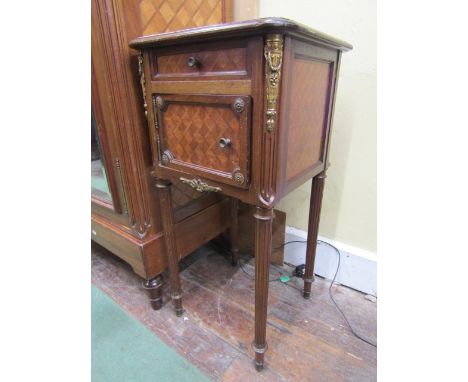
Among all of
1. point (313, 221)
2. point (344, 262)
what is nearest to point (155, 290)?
point (313, 221)

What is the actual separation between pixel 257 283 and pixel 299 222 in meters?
0.56

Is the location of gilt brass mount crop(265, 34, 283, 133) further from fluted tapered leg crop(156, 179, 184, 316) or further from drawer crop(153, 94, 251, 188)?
fluted tapered leg crop(156, 179, 184, 316)

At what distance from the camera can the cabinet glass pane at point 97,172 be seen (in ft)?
3.16

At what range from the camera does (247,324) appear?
1093 mm

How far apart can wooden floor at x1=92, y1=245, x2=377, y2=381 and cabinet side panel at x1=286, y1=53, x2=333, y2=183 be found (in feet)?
2.06

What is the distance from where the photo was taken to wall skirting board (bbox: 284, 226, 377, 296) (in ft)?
3.86

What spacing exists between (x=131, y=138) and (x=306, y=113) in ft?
1.74

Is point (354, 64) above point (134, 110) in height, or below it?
above

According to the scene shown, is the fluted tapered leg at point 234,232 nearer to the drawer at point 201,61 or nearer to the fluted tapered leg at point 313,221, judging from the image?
the fluted tapered leg at point 313,221

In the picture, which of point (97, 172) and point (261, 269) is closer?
point (261, 269)

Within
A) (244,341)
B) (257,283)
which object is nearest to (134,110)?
(257,283)

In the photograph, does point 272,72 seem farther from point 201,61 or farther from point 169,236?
point 169,236
